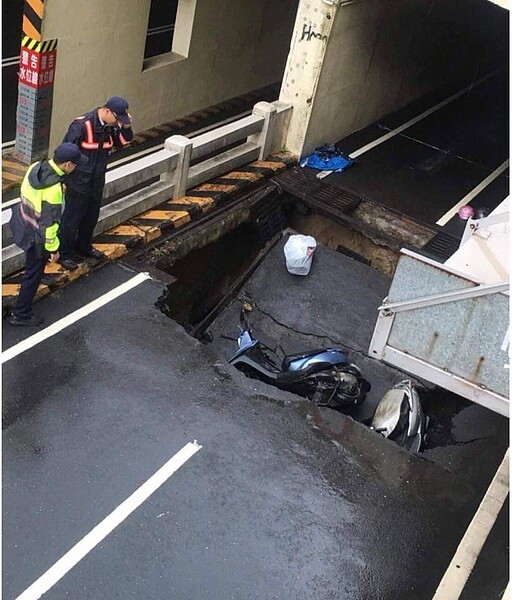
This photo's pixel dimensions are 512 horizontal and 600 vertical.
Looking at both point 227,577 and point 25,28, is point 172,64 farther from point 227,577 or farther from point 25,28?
point 227,577

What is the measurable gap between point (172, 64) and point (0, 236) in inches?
296

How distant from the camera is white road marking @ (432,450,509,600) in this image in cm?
670

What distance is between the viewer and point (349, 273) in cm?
1080

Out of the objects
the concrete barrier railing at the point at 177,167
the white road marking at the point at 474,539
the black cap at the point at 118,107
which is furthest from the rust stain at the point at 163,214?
the white road marking at the point at 474,539

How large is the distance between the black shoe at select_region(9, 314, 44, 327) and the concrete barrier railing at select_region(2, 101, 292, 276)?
670 millimetres

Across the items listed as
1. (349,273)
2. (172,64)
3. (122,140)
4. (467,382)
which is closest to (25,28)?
(172,64)

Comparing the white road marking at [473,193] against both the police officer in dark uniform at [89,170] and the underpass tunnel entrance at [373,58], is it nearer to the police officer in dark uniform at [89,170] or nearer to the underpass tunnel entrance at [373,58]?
the underpass tunnel entrance at [373,58]

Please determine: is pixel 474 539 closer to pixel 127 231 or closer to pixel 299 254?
pixel 299 254

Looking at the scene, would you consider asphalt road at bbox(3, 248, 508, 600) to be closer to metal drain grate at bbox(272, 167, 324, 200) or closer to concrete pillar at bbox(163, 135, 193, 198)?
concrete pillar at bbox(163, 135, 193, 198)

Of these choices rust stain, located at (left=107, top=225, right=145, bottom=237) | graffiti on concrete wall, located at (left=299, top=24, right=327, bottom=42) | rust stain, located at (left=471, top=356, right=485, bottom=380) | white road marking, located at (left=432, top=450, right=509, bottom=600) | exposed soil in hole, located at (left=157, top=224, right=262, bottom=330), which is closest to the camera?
white road marking, located at (left=432, top=450, right=509, bottom=600)

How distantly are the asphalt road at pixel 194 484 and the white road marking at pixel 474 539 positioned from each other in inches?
4.0

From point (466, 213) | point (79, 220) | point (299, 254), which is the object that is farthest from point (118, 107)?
point (466, 213)

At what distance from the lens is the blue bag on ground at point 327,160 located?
12.6 m

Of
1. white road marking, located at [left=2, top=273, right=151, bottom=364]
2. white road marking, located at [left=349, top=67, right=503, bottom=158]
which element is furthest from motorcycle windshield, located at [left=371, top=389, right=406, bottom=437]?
white road marking, located at [left=349, top=67, right=503, bottom=158]
